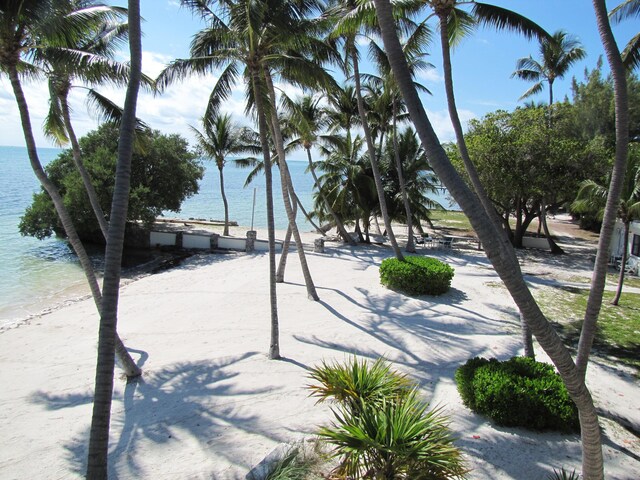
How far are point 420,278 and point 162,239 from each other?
1565cm

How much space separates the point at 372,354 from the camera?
28.1 ft

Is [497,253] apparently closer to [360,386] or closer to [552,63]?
[360,386]

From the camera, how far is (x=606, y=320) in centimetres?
1087

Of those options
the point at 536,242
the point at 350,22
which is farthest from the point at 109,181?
the point at 536,242

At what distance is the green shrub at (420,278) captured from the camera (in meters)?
12.7

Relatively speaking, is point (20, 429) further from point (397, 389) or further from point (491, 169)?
point (491, 169)

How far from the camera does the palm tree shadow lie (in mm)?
5480

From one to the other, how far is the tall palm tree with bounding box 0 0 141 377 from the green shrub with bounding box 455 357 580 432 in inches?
244

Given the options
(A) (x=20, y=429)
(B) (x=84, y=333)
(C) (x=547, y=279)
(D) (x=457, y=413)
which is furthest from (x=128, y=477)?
(C) (x=547, y=279)

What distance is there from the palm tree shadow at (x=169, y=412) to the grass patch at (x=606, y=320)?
735cm

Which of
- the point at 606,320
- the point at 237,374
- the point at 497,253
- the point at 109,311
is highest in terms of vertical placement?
the point at 497,253

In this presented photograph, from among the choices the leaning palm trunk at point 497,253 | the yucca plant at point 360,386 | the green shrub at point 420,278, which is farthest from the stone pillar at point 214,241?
the leaning palm trunk at point 497,253

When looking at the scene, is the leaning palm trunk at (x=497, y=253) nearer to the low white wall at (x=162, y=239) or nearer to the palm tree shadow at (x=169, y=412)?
the palm tree shadow at (x=169, y=412)

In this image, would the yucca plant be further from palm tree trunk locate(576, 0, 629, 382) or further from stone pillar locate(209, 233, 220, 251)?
stone pillar locate(209, 233, 220, 251)
